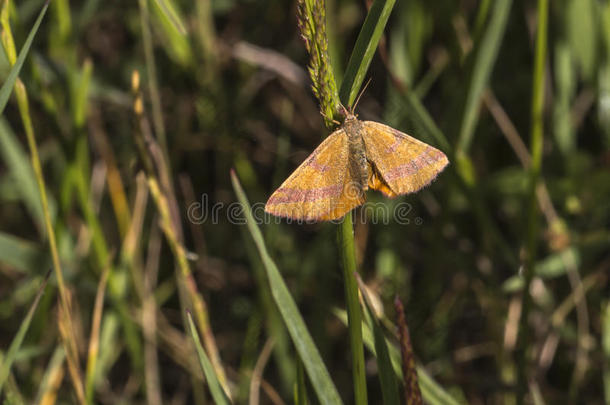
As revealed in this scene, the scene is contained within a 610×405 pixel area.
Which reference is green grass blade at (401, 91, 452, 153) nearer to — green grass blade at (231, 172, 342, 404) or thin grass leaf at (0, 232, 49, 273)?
green grass blade at (231, 172, 342, 404)

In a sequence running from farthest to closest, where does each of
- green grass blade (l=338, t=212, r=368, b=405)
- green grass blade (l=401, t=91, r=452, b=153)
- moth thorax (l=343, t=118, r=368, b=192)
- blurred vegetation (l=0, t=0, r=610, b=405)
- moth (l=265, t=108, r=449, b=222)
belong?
blurred vegetation (l=0, t=0, r=610, b=405) → green grass blade (l=401, t=91, r=452, b=153) → moth thorax (l=343, t=118, r=368, b=192) → moth (l=265, t=108, r=449, b=222) → green grass blade (l=338, t=212, r=368, b=405)

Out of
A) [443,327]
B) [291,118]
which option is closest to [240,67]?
[291,118]

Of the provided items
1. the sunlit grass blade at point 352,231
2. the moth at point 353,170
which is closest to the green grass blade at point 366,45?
the sunlit grass blade at point 352,231

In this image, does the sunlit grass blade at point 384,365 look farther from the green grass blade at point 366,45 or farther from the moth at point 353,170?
the green grass blade at point 366,45

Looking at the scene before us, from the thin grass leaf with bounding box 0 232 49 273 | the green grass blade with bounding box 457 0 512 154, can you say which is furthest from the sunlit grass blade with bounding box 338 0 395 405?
the thin grass leaf with bounding box 0 232 49 273

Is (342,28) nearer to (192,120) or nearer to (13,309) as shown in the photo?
(192,120)
